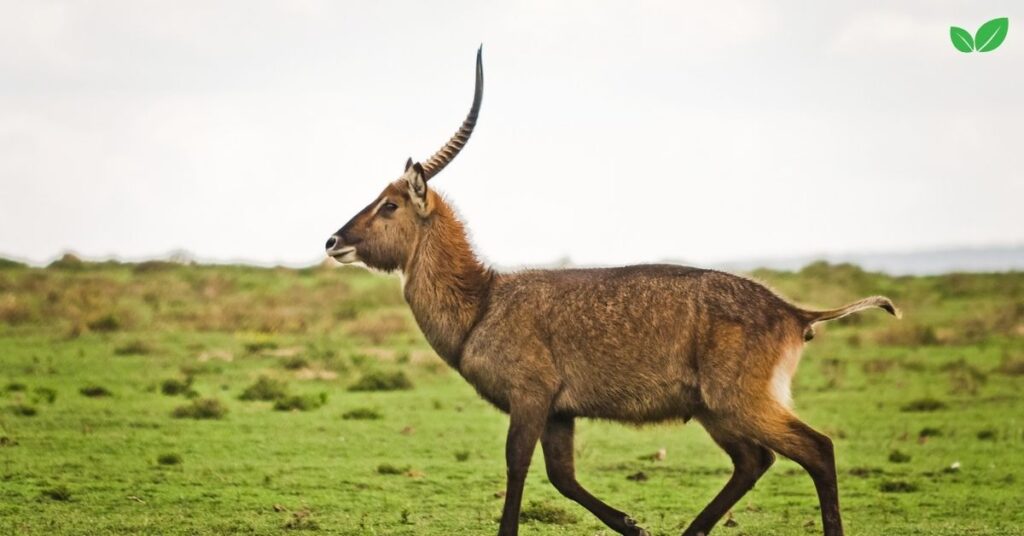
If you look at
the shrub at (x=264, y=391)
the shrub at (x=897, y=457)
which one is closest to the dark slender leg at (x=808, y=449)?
the shrub at (x=897, y=457)

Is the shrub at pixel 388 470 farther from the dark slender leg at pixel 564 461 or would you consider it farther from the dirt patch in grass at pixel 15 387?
the dirt patch in grass at pixel 15 387

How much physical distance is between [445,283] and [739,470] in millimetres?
2640

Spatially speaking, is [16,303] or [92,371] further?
[16,303]

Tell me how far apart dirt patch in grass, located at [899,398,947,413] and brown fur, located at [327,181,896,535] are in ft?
38.5

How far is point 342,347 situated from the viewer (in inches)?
1115

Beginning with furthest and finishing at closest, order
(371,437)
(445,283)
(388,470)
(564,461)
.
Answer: (371,437) → (388,470) → (445,283) → (564,461)

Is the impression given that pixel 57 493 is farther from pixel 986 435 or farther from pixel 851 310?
pixel 986 435

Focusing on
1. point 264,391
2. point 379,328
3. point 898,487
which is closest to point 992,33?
point 898,487

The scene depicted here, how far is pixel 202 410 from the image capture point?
18.2 meters

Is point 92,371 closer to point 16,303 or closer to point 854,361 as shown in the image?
point 16,303

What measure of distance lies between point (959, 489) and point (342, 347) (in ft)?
53.6

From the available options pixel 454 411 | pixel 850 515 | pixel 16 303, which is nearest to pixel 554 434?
pixel 850 515

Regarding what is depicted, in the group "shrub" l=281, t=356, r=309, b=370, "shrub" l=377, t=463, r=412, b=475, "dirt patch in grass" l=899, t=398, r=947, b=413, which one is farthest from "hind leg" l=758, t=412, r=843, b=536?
"shrub" l=281, t=356, r=309, b=370

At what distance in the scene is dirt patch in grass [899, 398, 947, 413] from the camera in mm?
20906
